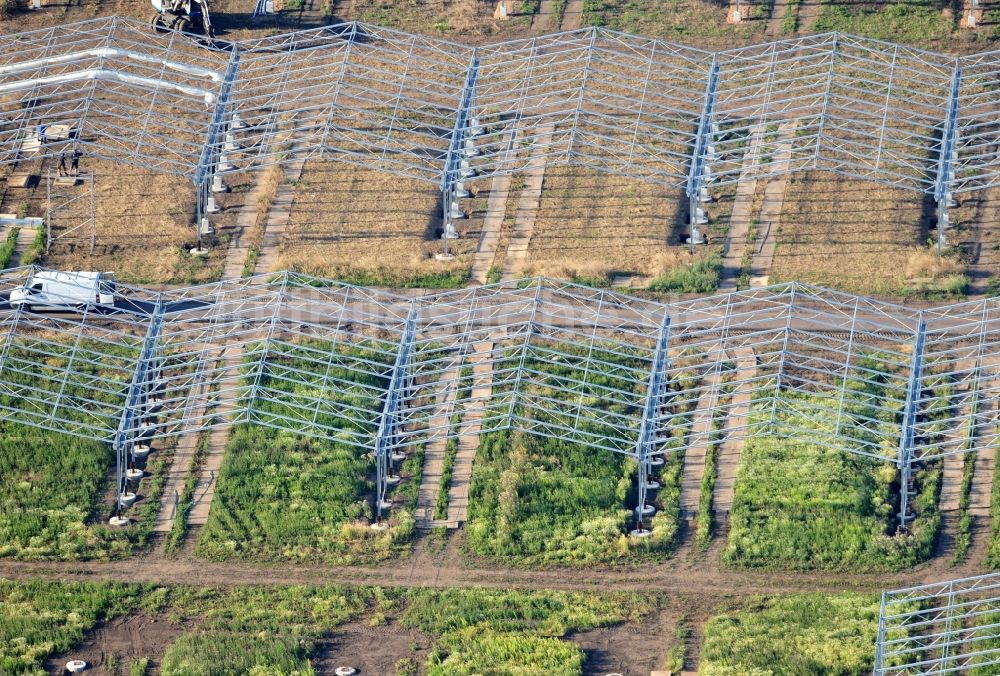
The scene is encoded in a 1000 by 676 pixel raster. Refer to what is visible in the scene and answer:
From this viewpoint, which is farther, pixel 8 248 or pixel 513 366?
pixel 8 248

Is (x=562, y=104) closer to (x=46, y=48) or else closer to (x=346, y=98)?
(x=346, y=98)

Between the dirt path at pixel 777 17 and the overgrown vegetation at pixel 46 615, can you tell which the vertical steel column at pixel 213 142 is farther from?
the dirt path at pixel 777 17

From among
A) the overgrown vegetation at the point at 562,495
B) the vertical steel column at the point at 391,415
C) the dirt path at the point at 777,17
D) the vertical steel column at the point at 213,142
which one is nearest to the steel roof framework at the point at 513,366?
the vertical steel column at the point at 391,415

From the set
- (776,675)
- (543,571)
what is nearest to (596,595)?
(543,571)

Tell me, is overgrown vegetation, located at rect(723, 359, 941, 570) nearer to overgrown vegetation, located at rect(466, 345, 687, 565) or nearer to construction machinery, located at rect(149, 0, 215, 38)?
overgrown vegetation, located at rect(466, 345, 687, 565)

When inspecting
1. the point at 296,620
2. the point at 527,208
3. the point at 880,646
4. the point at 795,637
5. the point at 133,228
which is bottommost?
the point at 296,620

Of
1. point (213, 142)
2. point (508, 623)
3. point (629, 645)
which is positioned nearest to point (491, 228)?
point (213, 142)

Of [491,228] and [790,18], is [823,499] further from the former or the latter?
[790,18]

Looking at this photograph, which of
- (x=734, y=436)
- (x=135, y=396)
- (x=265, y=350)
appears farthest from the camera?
(x=265, y=350)

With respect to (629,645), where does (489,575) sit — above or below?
above
